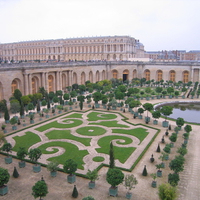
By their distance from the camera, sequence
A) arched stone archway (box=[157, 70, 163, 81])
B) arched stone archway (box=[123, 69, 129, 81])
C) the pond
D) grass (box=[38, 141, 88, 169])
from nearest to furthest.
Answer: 1. grass (box=[38, 141, 88, 169])
2. the pond
3. arched stone archway (box=[157, 70, 163, 81])
4. arched stone archway (box=[123, 69, 129, 81])

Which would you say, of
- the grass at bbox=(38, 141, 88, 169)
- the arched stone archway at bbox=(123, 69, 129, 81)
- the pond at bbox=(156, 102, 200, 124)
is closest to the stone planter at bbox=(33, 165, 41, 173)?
the grass at bbox=(38, 141, 88, 169)

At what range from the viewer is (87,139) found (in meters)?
22.8

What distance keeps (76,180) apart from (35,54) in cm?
9267

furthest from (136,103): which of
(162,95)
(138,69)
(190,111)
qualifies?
(138,69)

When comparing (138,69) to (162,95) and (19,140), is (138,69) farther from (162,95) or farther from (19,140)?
(19,140)

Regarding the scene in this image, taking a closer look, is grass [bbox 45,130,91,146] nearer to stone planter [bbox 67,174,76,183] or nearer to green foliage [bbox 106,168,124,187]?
stone planter [bbox 67,174,76,183]

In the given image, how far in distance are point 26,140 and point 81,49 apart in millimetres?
73221

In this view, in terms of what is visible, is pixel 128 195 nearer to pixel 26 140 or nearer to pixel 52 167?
pixel 52 167

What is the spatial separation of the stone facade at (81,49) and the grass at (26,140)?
63.4 m

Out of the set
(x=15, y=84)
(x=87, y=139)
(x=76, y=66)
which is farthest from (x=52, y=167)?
(x=76, y=66)

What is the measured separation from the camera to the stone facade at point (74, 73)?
3898 centimetres

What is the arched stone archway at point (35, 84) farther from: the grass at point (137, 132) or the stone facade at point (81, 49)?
the stone facade at point (81, 49)

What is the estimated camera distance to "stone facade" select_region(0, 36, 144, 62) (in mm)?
85375

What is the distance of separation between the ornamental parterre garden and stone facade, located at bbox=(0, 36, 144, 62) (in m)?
58.5
